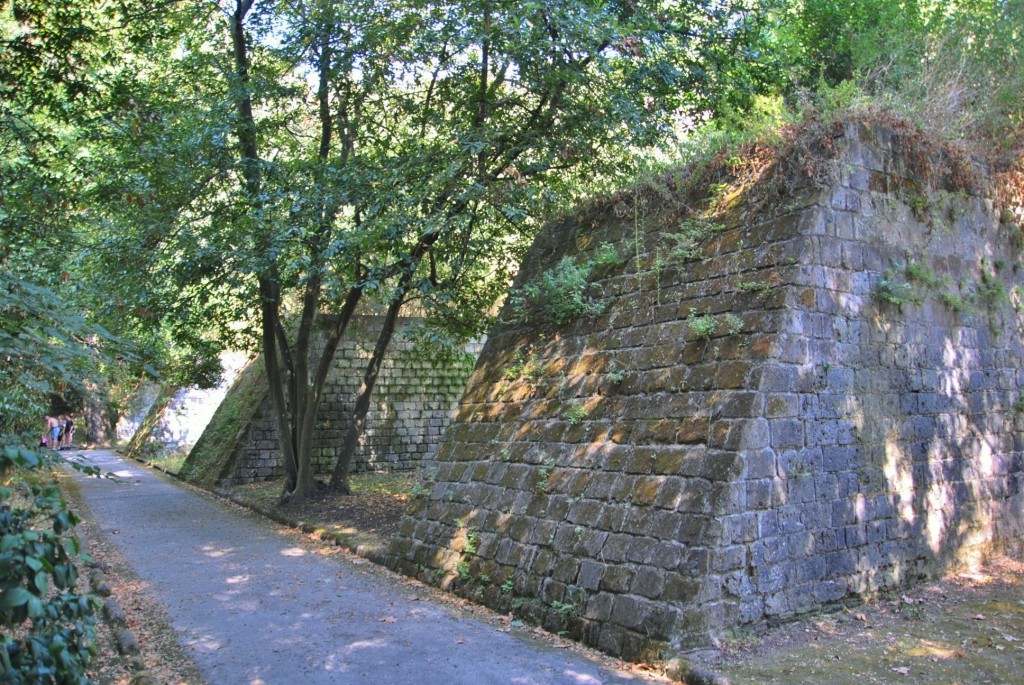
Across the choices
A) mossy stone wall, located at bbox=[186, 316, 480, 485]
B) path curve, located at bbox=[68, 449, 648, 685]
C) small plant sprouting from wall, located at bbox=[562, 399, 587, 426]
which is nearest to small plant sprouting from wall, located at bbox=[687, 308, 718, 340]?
small plant sprouting from wall, located at bbox=[562, 399, 587, 426]

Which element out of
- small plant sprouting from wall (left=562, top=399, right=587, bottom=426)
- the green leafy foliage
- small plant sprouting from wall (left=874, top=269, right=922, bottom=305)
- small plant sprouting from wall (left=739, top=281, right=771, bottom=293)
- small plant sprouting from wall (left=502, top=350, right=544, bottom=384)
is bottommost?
the green leafy foliage

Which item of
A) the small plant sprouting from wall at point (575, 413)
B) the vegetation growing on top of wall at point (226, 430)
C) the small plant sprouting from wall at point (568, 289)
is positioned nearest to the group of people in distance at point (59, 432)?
the vegetation growing on top of wall at point (226, 430)

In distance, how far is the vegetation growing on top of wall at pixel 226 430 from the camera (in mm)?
16844

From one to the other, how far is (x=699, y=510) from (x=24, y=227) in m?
7.60

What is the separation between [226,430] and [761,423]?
48.4 feet

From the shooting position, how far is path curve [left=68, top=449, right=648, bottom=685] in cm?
539

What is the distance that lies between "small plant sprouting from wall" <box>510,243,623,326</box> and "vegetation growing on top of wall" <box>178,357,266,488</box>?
10.4 metres

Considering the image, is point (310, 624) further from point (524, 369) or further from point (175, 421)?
point (175, 421)

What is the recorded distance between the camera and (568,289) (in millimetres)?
7699

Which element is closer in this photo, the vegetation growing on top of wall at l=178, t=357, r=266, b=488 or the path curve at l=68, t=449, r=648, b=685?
the path curve at l=68, t=449, r=648, b=685

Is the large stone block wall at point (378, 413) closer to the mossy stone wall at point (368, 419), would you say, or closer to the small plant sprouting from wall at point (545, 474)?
the mossy stone wall at point (368, 419)

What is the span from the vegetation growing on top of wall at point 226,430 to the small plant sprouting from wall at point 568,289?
34.3 feet

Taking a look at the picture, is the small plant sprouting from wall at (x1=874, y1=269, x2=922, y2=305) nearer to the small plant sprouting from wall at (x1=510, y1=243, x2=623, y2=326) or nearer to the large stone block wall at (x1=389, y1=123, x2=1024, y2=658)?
the large stone block wall at (x1=389, y1=123, x2=1024, y2=658)

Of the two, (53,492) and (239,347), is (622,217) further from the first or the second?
(239,347)
